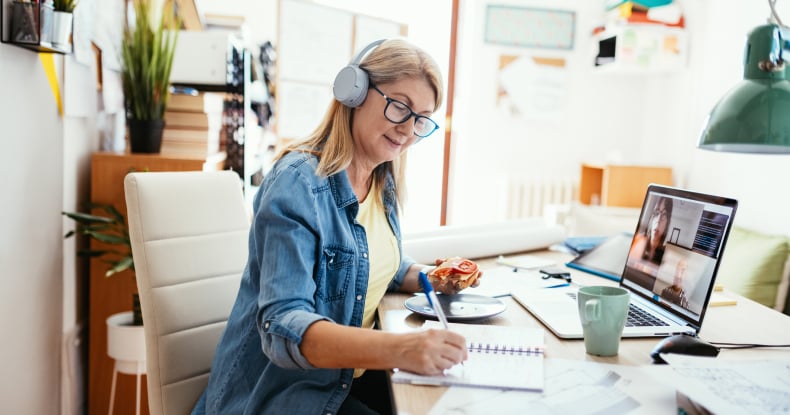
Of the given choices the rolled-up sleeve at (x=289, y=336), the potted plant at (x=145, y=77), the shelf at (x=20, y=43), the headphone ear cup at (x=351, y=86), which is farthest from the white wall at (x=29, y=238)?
Answer: the rolled-up sleeve at (x=289, y=336)

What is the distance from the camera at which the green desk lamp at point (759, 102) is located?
1.08 meters

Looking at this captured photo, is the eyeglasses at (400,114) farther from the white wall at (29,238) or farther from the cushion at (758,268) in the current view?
the cushion at (758,268)

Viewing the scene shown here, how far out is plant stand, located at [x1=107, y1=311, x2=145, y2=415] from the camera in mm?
1941

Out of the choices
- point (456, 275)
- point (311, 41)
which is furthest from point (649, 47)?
point (456, 275)

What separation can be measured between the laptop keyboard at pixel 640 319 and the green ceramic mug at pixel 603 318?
16cm

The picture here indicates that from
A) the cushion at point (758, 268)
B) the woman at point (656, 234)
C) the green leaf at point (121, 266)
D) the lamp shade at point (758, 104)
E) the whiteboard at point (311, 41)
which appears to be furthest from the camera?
the whiteboard at point (311, 41)

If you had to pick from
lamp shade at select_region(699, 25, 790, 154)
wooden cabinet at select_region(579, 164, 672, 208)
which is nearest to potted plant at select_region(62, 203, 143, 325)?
lamp shade at select_region(699, 25, 790, 154)

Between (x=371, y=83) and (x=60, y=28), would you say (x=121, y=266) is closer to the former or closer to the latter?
(x=60, y=28)

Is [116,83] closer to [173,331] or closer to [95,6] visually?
[95,6]

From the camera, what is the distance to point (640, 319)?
1204 millimetres

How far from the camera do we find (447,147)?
4.43m

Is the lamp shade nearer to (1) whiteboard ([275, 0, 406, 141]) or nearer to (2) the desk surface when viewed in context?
(2) the desk surface

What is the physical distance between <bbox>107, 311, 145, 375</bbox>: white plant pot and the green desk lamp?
1.66 m

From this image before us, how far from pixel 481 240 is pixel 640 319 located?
25.5 inches
